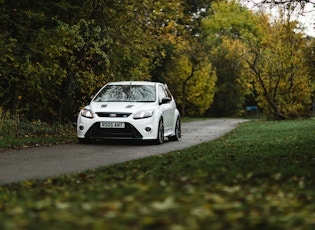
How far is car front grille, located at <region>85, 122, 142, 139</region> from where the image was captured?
1542 centimetres

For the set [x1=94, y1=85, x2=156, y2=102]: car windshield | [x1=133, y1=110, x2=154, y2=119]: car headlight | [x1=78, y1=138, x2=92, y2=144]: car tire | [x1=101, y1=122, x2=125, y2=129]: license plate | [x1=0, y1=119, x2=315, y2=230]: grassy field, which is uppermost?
[x1=94, y1=85, x2=156, y2=102]: car windshield

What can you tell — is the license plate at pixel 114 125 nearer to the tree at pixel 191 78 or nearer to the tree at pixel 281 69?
the tree at pixel 281 69

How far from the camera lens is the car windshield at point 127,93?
16.6m

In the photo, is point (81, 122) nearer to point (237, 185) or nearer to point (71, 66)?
point (71, 66)

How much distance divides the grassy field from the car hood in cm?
583

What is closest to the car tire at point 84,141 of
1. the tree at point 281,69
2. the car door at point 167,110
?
the car door at point 167,110

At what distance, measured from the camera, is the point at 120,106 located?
1579cm

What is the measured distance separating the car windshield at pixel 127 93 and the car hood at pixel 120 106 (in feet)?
1.29

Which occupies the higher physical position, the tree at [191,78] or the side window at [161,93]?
the tree at [191,78]

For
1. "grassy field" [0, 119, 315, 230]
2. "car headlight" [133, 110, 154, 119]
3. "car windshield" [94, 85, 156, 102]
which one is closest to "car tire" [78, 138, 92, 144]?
"car windshield" [94, 85, 156, 102]

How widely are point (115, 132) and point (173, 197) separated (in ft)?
33.3

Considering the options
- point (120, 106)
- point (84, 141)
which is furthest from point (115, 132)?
point (84, 141)

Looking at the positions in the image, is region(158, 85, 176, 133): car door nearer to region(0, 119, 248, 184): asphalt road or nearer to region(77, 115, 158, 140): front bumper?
region(77, 115, 158, 140): front bumper

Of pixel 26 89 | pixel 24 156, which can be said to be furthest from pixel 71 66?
pixel 24 156
